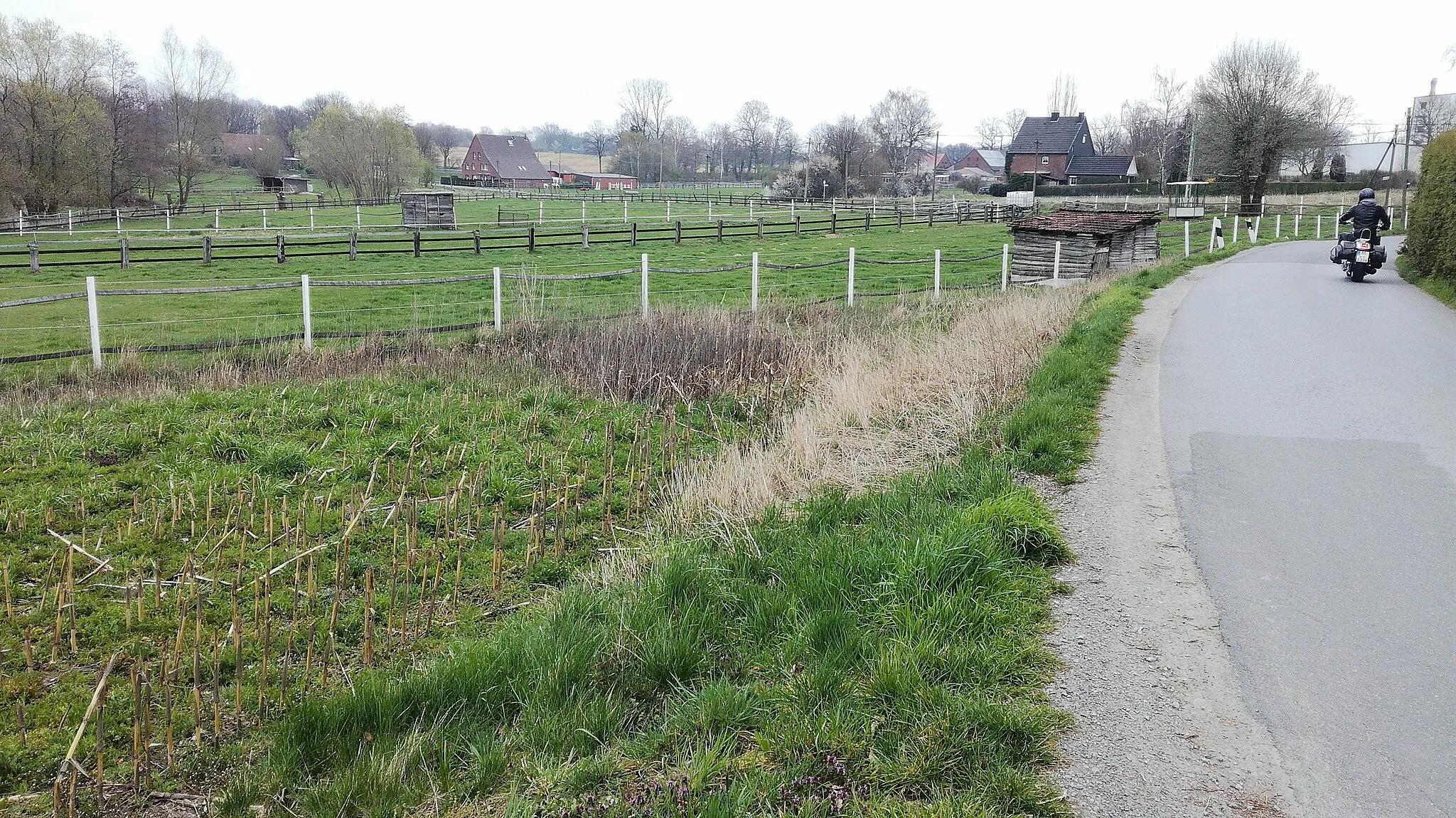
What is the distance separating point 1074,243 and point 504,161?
8858 cm

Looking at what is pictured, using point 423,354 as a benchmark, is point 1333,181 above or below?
above

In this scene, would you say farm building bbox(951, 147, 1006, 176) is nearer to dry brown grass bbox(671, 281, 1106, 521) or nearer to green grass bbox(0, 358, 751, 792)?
dry brown grass bbox(671, 281, 1106, 521)

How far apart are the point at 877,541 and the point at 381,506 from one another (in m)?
4.32

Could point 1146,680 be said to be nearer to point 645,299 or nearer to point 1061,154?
point 645,299

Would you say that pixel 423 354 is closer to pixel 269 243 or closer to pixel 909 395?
pixel 909 395

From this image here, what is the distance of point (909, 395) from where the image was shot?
9625mm

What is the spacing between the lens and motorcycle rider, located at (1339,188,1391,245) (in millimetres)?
20047

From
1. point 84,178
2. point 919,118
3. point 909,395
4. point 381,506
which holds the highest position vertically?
point 919,118

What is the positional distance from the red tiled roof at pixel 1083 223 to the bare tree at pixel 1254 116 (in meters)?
35.2

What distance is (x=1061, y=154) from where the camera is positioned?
89.6 meters

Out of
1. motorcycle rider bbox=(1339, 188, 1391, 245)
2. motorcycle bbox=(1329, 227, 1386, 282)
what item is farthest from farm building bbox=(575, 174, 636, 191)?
motorcycle rider bbox=(1339, 188, 1391, 245)

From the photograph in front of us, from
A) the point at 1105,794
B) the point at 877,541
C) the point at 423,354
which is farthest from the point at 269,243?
the point at 1105,794

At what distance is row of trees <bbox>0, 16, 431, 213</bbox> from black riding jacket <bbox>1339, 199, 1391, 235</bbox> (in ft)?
167

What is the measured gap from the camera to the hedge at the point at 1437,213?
18.0m
